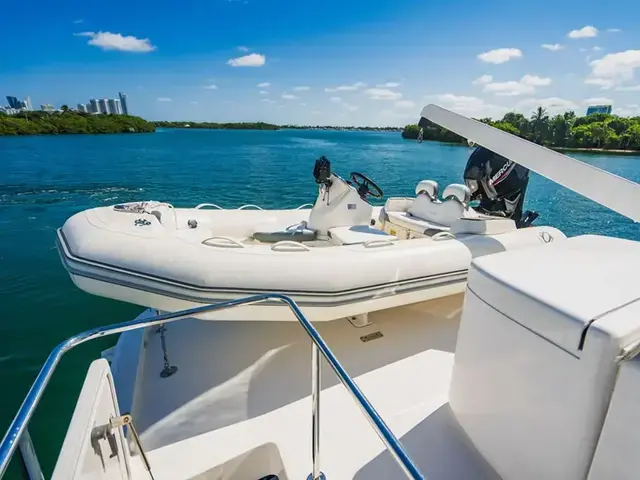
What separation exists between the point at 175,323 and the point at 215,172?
37.5ft

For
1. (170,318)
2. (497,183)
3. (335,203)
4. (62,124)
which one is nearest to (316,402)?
(170,318)

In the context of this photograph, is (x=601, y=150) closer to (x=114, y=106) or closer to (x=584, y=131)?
(x=584, y=131)

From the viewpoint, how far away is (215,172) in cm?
1319

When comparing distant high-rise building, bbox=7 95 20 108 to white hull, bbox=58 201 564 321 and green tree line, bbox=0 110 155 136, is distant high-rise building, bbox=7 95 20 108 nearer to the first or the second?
green tree line, bbox=0 110 155 136

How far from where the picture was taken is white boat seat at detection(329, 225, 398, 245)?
300cm

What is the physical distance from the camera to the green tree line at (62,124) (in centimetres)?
3778

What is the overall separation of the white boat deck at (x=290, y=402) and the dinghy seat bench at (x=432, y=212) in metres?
0.93

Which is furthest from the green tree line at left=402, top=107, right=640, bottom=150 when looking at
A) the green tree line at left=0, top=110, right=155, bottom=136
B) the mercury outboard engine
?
the green tree line at left=0, top=110, right=155, bottom=136

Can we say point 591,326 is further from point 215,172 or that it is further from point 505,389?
point 215,172

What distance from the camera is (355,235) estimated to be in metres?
3.11

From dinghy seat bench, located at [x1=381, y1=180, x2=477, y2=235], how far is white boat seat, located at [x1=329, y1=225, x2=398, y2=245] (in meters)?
0.36

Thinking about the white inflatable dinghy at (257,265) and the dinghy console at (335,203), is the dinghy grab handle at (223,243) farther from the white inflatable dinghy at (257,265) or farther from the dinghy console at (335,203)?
the dinghy console at (335,203)

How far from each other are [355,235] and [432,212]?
924 mm

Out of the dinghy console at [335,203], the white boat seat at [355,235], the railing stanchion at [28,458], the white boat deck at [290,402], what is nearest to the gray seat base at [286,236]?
the dinghy console at [335,203]
